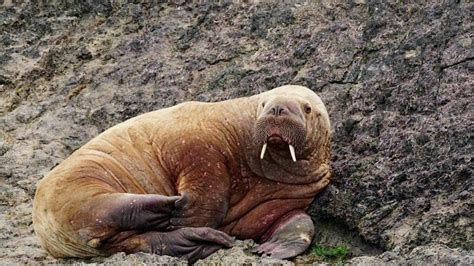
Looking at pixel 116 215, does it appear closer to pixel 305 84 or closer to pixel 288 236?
pixel 288 236

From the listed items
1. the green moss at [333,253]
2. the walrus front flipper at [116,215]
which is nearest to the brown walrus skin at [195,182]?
the walrus front flipper at [116,215]

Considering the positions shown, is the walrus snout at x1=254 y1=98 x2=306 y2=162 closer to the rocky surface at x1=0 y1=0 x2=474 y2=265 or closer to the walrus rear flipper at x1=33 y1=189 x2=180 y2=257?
the rocky surface at x1=0 y1=0 x2=474 y2=265

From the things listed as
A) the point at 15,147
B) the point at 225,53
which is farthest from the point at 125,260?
the point at 225,53

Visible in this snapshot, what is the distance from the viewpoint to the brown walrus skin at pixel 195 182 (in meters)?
7.27

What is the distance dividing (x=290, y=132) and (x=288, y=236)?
27.2 inches

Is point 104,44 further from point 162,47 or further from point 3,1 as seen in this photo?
point 3,1

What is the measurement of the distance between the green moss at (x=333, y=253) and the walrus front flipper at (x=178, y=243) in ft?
1.94

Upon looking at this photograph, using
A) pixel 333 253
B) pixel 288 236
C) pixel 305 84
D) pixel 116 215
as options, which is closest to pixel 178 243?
pixel 116 215

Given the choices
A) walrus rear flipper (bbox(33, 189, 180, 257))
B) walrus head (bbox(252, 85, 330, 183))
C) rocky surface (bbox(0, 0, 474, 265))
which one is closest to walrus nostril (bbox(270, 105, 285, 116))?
walrus head (bbox(252, 85, 330, 183))

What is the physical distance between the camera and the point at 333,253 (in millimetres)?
7363

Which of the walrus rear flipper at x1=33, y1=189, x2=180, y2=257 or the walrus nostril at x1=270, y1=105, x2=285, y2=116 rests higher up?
the walrus nostril at x1=270, y1=105, x2=285, y2=116

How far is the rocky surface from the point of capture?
734 cm

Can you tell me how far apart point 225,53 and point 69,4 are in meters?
2.04

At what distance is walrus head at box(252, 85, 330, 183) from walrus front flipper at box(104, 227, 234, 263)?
66 cm
